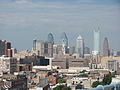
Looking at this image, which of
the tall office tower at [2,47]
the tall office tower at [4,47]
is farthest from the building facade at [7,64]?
the tall office tower at [2,47]

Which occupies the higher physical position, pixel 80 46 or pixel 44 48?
pixel 80 46

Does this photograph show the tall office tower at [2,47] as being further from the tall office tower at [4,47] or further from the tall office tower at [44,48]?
the tall office tower at [44,48]

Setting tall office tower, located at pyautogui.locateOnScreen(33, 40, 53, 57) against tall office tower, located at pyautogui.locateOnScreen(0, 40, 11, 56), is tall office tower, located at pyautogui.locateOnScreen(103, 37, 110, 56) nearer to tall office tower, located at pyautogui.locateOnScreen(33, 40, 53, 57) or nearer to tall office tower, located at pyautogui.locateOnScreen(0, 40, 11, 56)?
tall office tower, located at pyautogui.locateOnScreen(33, 40, 53, 57)

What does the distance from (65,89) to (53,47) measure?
36622 mm

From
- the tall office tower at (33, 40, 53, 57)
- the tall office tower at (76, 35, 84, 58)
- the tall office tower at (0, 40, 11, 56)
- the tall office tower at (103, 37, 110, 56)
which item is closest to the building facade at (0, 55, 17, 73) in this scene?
the tall office tower at (0, 40, 11, 56)

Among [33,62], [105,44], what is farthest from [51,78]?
[105,44]

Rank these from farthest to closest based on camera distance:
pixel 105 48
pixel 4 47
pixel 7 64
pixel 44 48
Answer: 1. pixel 44 48
2. pixel 105 48
3. pixel 4 47
4. pixel 7 64

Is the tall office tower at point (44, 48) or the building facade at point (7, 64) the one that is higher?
the tall office tower at point (44, 48)

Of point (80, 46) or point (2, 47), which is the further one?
point (80, 46)

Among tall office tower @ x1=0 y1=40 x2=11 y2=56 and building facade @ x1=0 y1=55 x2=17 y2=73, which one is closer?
building facade @ x1=0 y1=55 x2=17 y2=73

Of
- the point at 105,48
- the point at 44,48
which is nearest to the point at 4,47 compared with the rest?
the point at 44,48

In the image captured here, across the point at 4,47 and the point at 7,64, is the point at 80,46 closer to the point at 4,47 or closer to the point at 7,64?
the point at 4,47

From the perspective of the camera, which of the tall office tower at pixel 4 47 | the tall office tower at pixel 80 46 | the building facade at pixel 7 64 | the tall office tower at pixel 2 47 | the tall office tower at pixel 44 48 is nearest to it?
the building facade at pixel 7 64

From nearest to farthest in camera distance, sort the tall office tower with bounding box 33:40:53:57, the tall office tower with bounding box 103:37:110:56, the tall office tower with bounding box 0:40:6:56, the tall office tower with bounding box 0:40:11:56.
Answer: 1. the tall office tower with bounding box 0:40:11:56
2. the tall office tower with bounding box 0:40:6:56
3. the tall office tower with bounding box 103:37:110:56
4. the tall office tower with bounding box 33:40:53:57
